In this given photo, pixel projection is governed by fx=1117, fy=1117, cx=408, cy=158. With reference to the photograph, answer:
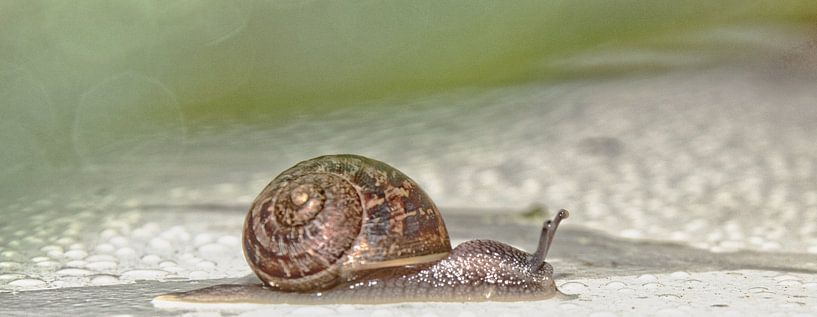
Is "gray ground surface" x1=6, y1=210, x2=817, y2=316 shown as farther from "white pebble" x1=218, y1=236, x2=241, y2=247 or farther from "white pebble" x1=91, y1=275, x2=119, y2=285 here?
"white pebble" x1=218, y1=236, x2=241, y2=247

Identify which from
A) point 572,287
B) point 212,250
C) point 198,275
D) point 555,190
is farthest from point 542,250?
point 555,190

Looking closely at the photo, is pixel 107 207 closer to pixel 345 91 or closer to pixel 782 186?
pixel 345 91

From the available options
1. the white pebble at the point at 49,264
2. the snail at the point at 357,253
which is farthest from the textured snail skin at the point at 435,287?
the white pebble at the point at 49,264

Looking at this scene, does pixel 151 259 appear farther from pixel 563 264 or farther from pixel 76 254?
pixel 563 264

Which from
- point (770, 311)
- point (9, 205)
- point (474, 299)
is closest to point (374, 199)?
point (474, 299)

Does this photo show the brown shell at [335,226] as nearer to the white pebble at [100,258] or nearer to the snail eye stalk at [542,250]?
the snail eye stalk at [542,250]

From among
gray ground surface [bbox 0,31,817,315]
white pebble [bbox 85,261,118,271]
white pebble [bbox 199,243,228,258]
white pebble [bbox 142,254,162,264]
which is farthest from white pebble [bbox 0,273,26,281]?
white pebble [bbox 199,243,228,258]

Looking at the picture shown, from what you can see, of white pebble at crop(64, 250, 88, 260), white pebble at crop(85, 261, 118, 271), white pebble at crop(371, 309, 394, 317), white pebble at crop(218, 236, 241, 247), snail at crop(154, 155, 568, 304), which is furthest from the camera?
white pebble at crop(218, 236, 241, 247)
